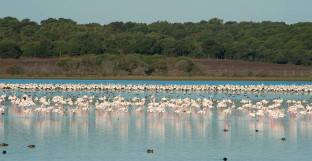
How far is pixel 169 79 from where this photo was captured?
90562 millimetres

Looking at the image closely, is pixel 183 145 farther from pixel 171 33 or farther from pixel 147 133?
pixel 171 33

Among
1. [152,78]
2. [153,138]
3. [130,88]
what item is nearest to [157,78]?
[152,78]

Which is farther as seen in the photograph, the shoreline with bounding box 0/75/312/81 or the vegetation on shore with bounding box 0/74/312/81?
the vegetation on shore with bounding box 0/74/312/81

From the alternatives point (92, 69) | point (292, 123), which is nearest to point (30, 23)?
point (92, 69)

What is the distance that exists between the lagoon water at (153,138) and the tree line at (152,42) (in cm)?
8202

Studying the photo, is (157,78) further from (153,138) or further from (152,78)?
(153,138)

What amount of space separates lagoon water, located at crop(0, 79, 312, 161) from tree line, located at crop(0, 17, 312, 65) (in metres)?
82.0

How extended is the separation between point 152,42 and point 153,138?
94.6 metres

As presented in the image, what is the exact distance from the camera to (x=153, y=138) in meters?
25.9

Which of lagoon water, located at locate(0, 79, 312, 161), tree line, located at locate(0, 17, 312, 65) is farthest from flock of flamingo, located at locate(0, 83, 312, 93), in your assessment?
tree line, located at locate(0, 17, 312, 65)

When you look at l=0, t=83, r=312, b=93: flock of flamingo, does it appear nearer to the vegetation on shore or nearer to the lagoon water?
the vegetation on shore

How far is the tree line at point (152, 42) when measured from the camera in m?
116

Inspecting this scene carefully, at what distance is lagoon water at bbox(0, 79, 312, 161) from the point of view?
22.0 m

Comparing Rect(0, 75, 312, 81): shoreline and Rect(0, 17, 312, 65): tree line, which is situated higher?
Rect(0, 17, 312, 65): tree line
